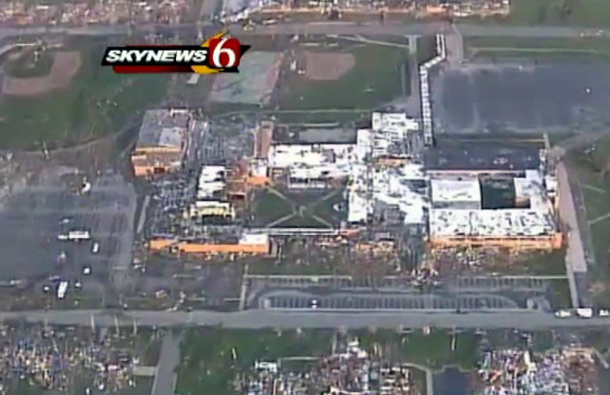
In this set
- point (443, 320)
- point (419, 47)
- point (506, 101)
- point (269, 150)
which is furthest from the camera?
point (419, 47)

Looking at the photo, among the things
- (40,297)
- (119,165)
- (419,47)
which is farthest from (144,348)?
(419,47)

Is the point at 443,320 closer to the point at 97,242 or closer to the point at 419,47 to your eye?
the point at 97,242

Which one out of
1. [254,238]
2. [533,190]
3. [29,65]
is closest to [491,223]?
[533,190]

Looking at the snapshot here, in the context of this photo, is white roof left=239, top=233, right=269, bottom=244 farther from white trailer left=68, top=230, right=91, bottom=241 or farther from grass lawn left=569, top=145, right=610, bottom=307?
grass lawn left=569, top=145, right=610, bottom=307

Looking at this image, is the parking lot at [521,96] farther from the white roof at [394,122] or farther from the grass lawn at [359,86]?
the grass lawn at [359,86]

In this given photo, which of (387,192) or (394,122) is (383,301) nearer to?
(387,192)
